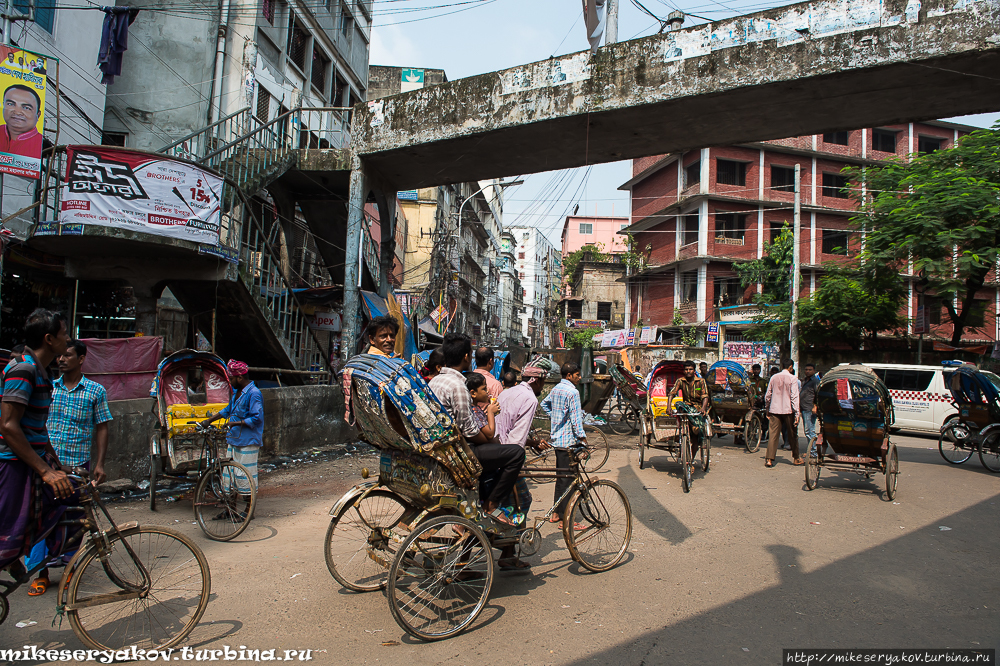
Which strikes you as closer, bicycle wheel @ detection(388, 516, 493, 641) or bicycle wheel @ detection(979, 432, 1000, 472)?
bicycle wheel @ detection(388, 516, 493, 641)

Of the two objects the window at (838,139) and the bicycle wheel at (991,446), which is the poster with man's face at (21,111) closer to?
the bicycle wheel at (991,446)

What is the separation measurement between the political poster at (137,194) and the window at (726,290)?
3262cm

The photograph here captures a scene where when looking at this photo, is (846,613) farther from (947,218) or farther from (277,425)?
(947,218)

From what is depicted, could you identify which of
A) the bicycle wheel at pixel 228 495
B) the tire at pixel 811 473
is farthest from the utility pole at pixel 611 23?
the bicycle wheel at pixel 228 495

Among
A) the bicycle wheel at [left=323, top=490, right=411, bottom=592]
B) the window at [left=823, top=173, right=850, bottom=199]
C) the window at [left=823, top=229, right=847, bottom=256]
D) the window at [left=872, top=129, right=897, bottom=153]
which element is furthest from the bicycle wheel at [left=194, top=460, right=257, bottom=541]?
the window at [left=872, top=129, right=897, bottom=153]

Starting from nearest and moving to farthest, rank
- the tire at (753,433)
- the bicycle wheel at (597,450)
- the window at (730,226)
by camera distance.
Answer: the bicycle wheel at (597,450), the tire at (753,433), the window at (730,226)

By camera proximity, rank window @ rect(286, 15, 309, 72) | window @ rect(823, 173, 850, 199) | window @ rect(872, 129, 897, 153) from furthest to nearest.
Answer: window @ rect(872, 129, 897, 153)
window @ rect(823, 173, 850, 199)
window @ rect(286, 15, 309, 72)

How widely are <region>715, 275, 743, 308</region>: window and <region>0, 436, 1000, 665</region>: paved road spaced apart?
99.8 feet

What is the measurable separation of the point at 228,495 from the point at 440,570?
312 cm

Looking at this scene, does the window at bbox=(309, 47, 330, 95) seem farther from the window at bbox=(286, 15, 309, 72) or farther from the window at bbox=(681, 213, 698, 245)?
the window at bbox=(681, 213, 698, 245)

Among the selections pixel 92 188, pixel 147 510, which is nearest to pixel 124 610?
pixel 147 510

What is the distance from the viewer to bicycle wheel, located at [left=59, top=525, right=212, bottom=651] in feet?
10.6

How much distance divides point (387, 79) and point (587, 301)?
2511cm

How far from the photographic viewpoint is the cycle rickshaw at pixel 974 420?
31.9 feet
